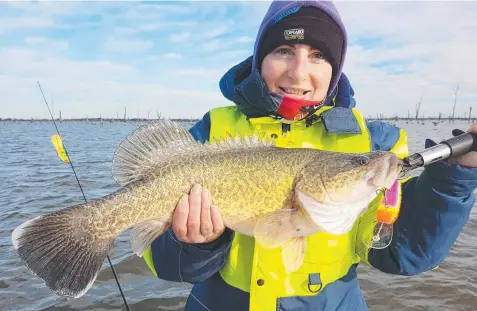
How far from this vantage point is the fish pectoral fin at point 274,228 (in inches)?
92.7

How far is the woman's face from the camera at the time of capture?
2832mm

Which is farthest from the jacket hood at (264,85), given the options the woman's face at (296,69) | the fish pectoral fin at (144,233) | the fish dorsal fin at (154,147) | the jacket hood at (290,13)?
the fish pectoral fin at (144,233)

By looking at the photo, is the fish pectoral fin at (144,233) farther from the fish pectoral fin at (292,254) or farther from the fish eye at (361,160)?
the fish eye at (361,160)

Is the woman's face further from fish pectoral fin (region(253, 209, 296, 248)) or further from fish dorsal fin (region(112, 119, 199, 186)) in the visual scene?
fish pectoral fin (region(253, 209, 296, 248))

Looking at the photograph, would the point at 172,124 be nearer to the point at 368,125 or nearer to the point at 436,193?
the point at 368,125

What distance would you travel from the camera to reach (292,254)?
247cm

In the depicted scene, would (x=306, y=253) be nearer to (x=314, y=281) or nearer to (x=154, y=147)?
(x=314, y=281)

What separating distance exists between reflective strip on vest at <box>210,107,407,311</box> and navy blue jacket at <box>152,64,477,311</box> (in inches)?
2.9

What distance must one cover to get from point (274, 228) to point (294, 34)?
1446mm

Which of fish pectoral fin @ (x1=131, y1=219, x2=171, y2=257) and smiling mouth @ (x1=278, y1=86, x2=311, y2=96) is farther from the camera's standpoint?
smiling mouth @ (x1=278, y1=86, x2=311, y2=96)

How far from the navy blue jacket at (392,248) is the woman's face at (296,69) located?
1.68ft

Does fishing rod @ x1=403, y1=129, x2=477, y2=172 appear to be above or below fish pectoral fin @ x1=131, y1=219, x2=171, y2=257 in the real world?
above

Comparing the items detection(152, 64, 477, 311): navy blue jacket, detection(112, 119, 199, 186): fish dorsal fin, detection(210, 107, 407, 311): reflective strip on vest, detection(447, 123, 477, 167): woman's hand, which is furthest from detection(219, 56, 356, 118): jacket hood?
detection(447, 123, 477, 167): woman's hand

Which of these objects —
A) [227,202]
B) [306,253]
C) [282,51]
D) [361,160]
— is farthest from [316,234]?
[282,51]
